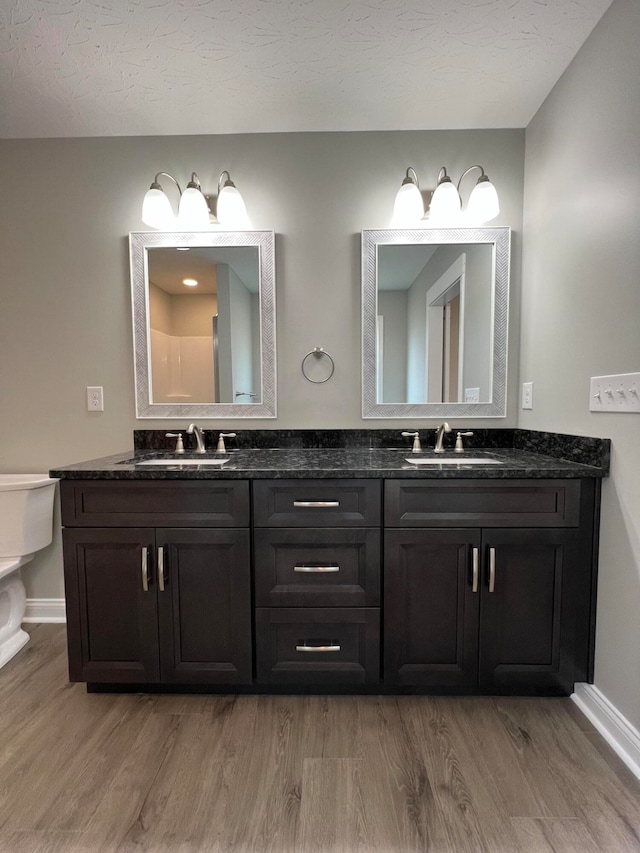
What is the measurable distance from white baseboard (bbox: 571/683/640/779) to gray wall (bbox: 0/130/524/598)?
1.09 m

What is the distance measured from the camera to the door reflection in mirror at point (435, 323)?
1.84 metres

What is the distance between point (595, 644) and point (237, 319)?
1908 mm

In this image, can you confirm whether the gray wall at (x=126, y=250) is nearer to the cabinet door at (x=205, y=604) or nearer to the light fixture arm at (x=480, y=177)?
the light fixture arm at (x=480, y=177)

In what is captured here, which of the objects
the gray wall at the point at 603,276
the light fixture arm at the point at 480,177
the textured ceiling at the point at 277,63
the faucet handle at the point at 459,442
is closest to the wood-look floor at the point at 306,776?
the gray wall at the point at 603,276

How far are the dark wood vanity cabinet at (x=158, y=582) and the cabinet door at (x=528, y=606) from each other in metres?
0.84

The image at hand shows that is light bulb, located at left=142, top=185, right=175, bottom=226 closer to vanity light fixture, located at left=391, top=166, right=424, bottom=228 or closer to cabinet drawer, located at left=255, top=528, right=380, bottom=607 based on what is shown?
vanity light fixture, located at left=391, top=166, right=424, bottom=228

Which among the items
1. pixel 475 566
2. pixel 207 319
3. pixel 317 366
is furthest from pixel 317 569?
pixel 207 319

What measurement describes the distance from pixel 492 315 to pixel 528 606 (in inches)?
49.1

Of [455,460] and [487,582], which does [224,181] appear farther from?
[487,582]

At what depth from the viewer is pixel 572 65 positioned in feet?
4.80

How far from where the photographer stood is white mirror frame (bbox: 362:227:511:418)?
71.8 inches

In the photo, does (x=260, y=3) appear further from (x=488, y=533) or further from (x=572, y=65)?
(x=488, y=533)

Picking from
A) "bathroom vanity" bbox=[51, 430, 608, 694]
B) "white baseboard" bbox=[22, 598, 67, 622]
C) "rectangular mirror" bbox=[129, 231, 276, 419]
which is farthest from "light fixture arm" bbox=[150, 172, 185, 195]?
"white baseboard" bbox=[22, 598, 67, 622]

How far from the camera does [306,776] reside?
1.13m
